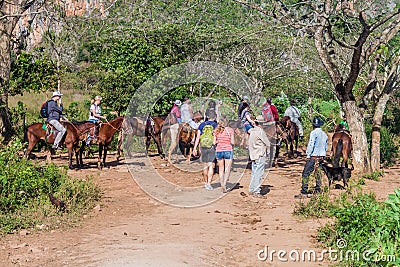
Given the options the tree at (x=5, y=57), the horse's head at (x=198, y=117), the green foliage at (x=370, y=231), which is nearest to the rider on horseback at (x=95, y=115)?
the horse's head at (x=198, y=117)

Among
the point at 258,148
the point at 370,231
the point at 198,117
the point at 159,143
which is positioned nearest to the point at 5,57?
the point at 159,143

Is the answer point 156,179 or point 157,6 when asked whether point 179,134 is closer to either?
point 156,179

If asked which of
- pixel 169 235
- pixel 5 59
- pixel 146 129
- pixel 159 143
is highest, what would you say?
pixel 5 59

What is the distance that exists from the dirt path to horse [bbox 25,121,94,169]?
118 inches

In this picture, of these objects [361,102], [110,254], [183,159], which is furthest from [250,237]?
[183,159]

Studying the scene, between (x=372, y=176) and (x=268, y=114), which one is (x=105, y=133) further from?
(x=372, y=176)

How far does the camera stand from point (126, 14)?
25.6 meters

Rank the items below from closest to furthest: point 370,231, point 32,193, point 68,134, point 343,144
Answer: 1. point 370,231
2. point 32,193
3. point 343,144
4. point 68,134

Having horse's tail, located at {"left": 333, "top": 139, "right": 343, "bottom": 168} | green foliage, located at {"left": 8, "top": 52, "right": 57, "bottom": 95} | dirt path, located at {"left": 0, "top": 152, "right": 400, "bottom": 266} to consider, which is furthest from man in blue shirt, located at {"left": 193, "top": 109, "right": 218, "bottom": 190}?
green foliage, located at {"left": 8, "top": 52, "right": 57, "bottom": 95}

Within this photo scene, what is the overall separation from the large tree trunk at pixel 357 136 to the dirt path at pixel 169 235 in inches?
66.4

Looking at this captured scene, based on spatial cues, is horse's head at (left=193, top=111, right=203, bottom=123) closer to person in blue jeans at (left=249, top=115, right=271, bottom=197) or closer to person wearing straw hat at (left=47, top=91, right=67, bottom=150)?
person in blue jeans at (left=249, top=115, right=271, bottom=197)

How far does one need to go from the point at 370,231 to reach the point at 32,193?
6.16 metres

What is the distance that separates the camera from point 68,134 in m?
14.9

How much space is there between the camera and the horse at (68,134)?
48.9ft
